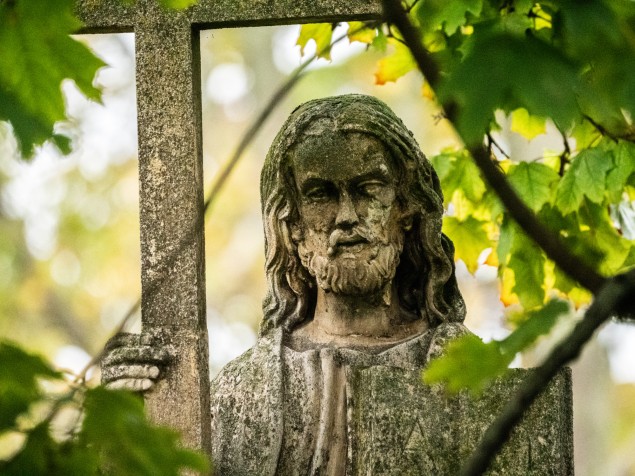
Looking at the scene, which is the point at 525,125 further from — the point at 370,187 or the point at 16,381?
the point at 16,381

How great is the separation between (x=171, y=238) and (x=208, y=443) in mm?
741

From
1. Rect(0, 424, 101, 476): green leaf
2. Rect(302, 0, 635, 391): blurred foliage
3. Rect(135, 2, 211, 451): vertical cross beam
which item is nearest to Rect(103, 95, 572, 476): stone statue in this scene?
Rect(135, 2, 211, 451): vertical cross beam

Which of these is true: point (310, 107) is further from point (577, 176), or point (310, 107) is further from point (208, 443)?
point (577, 176)

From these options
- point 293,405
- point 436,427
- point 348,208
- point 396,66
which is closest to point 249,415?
point 293,405

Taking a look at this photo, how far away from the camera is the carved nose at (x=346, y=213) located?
20.6 ft

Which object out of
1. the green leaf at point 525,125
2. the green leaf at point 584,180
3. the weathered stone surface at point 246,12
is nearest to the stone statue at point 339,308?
the weathered stone surface at point 246,12

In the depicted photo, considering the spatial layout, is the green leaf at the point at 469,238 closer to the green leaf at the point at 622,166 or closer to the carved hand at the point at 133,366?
the green leaf at the point at 622,166

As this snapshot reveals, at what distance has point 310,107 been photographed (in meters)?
6.50

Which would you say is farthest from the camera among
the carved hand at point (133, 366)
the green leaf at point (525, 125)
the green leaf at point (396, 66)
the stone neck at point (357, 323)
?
the green leaf at point (396, 66)

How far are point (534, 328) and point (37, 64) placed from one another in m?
1.26

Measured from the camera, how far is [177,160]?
6184 millimetres

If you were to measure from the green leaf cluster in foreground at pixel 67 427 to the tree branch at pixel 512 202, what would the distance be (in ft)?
3.01

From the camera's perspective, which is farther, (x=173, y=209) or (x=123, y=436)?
(x=173, y=209)

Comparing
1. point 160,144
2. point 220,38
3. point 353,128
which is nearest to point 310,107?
point 353,128
